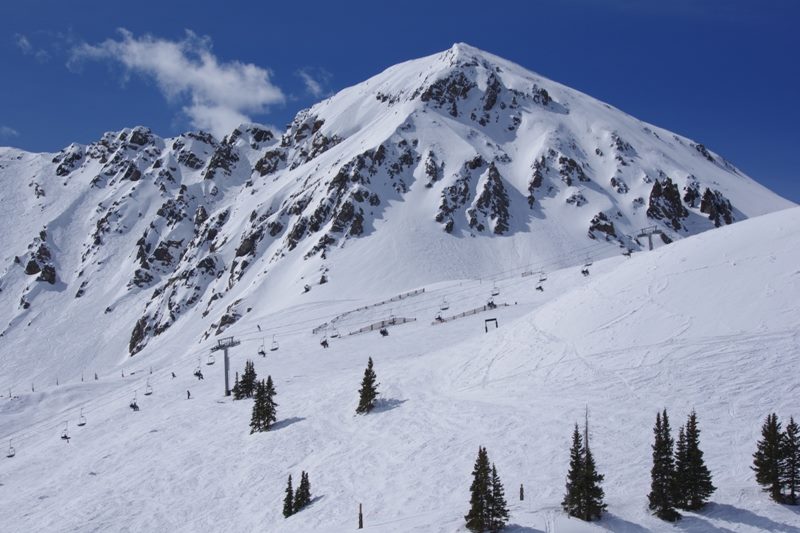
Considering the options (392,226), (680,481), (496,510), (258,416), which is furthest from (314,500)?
(392,226)

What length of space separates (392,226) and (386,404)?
331ft

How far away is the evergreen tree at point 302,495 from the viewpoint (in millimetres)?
29195

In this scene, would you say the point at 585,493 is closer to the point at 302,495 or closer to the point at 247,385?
the point at 302,495

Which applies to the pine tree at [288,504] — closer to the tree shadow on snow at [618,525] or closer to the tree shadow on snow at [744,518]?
the tree shadow on snow at [618,525]

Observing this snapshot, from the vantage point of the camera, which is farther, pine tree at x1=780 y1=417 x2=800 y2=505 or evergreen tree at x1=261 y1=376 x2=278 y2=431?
evergreen tree at x1=261 y1=376 x2=278 y2=431

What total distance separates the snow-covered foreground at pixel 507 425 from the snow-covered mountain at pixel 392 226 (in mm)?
65094

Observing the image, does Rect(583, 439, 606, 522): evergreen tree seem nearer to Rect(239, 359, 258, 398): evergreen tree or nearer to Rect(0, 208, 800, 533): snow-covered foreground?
Rect(0, 208, 800, 533): snow-covered foreground

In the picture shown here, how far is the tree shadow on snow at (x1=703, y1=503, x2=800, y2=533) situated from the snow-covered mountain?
299 ft

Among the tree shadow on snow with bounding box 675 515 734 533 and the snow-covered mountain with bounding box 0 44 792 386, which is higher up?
the snow-covered mountain with bounding box 0 44 792 386

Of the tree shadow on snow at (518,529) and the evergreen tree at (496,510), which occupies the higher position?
the evergreen tree at (496,510)

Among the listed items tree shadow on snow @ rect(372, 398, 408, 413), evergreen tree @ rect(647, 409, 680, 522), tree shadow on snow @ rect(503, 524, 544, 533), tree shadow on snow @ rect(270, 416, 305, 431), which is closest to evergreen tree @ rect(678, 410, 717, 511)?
evergreen tree @ rect(647, 409, 680, 522)

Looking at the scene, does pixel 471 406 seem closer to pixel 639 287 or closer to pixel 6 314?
pixel 639 287

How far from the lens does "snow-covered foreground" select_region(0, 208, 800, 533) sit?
2686 cm

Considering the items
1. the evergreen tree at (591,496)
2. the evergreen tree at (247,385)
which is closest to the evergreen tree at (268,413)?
the evergreen tree at (247,385)
